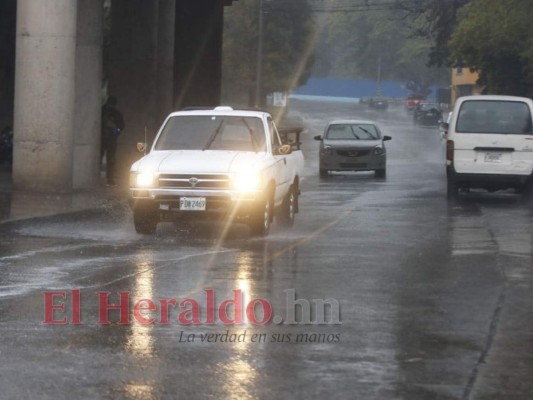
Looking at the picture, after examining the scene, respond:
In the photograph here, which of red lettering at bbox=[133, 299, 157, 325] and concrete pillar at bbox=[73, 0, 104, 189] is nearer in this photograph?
red lettering at bbox=[133, 299, 157, 325]

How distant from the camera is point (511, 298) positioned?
1275 cm

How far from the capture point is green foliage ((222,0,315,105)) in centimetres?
8375

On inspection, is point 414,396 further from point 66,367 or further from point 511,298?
point 511,298

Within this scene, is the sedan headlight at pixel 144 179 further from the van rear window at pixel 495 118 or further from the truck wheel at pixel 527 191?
the truck wheel at pixel 527 191

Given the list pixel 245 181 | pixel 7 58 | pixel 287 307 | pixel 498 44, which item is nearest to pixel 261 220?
pixel 245 181

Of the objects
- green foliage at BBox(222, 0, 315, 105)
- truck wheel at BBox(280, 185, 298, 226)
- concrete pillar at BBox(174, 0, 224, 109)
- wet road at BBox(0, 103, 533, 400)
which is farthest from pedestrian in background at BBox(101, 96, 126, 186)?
green foliage at BBox(222, 0, 315, 105)

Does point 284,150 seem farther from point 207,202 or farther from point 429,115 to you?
point 429,115

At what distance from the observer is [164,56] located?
126 ft

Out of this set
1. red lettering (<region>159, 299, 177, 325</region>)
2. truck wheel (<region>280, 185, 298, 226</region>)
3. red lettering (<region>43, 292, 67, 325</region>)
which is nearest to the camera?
red lettering (<region>43, 292, 67, 325</region>)

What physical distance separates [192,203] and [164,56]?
2063cm

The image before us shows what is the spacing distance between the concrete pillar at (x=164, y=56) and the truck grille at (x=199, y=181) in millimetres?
19968

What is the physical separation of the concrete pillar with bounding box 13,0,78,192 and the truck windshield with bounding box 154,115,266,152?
5940mm

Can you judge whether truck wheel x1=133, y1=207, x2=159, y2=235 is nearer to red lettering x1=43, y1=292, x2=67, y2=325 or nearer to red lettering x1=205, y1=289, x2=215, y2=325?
red lettering x1=205, y1=289, x2=215, y2=325

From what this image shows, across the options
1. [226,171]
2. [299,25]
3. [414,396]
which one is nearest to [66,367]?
Answer: [414,396]
